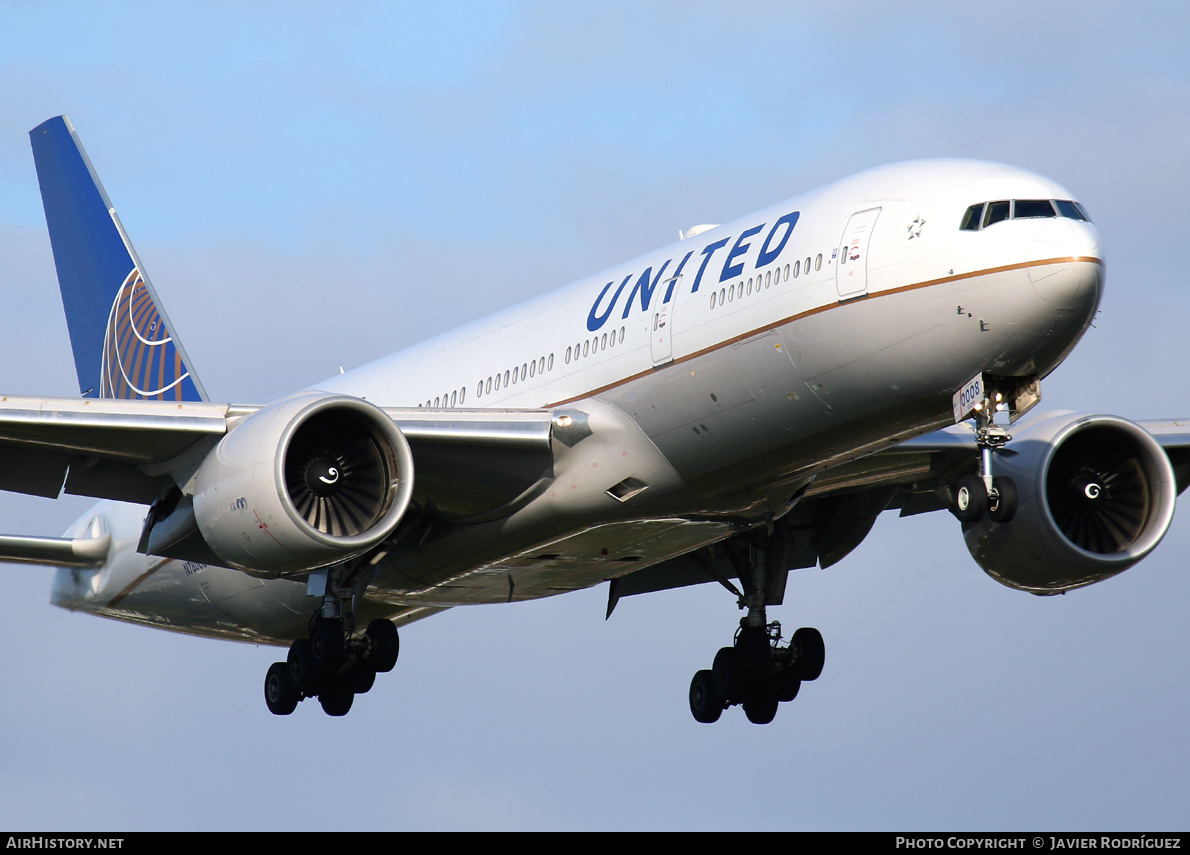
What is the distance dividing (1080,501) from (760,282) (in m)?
8.32

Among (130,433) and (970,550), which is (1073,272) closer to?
(970,550)

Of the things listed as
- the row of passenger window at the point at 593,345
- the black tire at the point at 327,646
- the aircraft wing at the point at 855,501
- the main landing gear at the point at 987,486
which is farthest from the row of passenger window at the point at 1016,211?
the black tire at the point at 327,646

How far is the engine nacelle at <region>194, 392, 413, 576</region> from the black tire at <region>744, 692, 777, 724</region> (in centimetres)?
826

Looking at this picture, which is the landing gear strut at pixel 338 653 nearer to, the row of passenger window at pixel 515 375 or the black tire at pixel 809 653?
the row of passenger window at pixel 515 375

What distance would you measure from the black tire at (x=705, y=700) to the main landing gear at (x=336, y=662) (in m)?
5.02

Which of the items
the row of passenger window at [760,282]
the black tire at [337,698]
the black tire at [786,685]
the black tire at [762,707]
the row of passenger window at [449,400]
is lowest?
the black tire at [337,698]

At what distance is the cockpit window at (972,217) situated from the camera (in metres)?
20.1

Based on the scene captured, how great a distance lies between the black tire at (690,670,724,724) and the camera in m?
28.0

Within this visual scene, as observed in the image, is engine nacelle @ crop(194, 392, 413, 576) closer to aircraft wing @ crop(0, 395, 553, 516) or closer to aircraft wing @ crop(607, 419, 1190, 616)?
aircraft wing @ crop(0, 395, 553, 516)

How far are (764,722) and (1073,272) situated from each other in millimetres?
10931

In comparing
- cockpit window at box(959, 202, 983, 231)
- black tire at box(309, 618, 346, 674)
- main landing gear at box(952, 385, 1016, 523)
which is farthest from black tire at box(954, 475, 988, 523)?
black tire at box(309, 618, 346, 674)

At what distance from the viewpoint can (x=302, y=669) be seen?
84.5 feet
